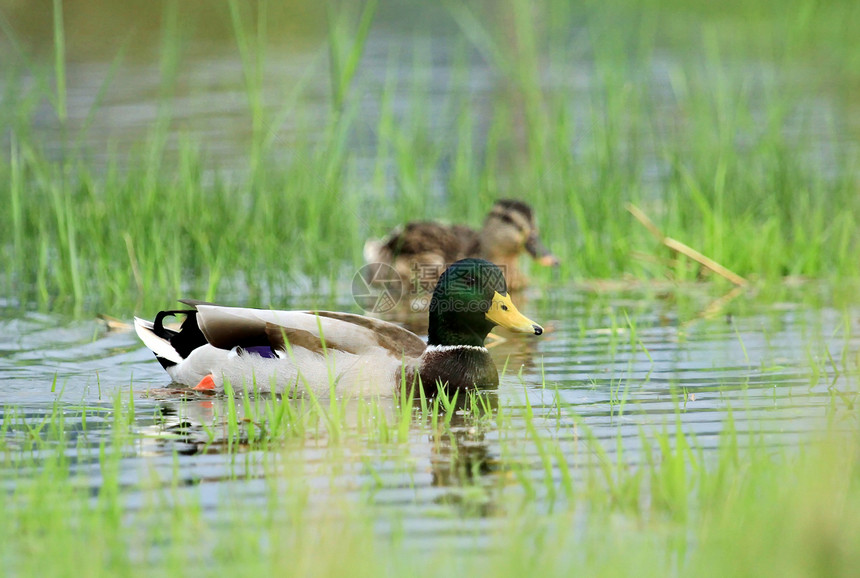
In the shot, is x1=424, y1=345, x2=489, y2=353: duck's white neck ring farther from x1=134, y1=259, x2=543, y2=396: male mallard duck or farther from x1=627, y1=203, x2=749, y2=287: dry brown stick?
x1=627, y1=203, x2=749, y2=287: dry brown stick

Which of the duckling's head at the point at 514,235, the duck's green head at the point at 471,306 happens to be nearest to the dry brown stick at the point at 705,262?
the duckling's head at the point at 514,235

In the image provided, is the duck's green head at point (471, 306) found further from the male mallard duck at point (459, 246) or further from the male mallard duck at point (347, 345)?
the male mallard duck at point (459, 246)

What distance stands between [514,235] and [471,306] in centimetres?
294

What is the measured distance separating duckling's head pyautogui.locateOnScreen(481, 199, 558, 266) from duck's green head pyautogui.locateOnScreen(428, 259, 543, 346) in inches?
110

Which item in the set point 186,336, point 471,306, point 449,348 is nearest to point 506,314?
point 471,306

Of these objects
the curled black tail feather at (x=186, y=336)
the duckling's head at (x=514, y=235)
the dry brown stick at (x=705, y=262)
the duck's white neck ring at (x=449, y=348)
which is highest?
the duckling's head at (x=514, y=235)

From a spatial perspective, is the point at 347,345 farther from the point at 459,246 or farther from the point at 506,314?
the point at 459,246

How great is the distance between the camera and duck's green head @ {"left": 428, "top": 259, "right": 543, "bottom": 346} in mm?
6875

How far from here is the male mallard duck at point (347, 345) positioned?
21.4ft

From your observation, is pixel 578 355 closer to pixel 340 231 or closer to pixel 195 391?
pixel 195 391

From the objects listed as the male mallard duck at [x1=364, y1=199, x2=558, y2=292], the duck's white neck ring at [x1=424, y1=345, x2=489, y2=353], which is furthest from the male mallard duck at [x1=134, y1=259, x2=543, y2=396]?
the male mallard duck at [x1=364, y1=199, x2=558, y2=292]

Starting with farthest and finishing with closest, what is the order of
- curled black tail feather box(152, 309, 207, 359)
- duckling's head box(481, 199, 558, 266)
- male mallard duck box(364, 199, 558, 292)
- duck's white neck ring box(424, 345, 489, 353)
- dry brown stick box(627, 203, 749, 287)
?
duckling's head box(481, 199, 558, 266) → male mallard duck box(364, 199, 558, 292) → dry brown stick box(627, 203, 749, 287) → curled black tail feather box(152, 309, 207, 359) → duck's white neck ring box(424, 345, 489, 353)

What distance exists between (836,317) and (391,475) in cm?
411

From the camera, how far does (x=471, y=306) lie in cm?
692
